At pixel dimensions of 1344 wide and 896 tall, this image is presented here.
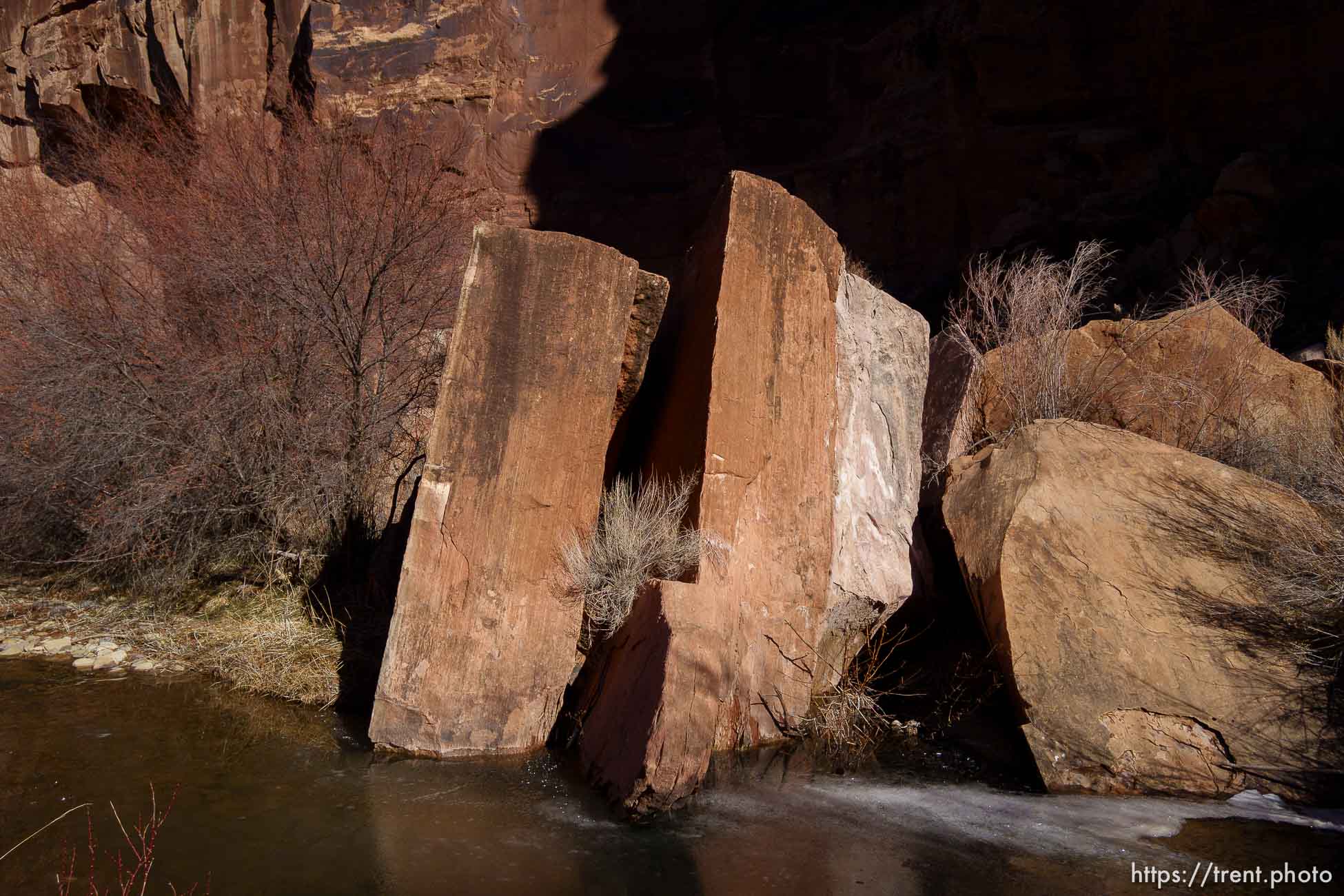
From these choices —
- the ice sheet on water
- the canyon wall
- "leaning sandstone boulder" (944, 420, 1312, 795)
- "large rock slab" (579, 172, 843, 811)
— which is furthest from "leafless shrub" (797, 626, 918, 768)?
the canyon wall

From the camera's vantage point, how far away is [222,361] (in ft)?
25.1

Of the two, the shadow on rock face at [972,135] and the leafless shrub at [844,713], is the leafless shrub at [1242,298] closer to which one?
the shadow on rock face at [972,135]

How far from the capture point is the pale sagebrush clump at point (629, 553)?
5086 millimetres

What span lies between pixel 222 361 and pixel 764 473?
15.6 feet

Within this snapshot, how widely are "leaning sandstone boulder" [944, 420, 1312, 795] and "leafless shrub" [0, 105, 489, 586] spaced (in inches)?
195

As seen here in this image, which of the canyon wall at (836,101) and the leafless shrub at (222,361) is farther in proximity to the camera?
the canyon wall at (836,101)

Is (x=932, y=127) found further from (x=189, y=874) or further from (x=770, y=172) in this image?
(x=189, y=874)

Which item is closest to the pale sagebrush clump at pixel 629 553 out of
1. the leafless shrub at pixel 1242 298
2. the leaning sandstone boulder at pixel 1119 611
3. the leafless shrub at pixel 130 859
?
the leaning sandstone boulder at pixel 1119 611

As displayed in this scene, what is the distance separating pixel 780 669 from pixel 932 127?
48.7ft

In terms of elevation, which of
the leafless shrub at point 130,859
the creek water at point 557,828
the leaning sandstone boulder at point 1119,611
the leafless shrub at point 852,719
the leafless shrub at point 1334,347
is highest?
the leafless shrub at point 1334,347

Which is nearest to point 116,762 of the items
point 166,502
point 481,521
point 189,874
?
point 189,874

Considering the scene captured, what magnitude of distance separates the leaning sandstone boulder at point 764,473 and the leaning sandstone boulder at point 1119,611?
64cm

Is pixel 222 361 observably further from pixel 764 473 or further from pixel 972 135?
pixel 972 135

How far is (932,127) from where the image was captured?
17531 millimetres
